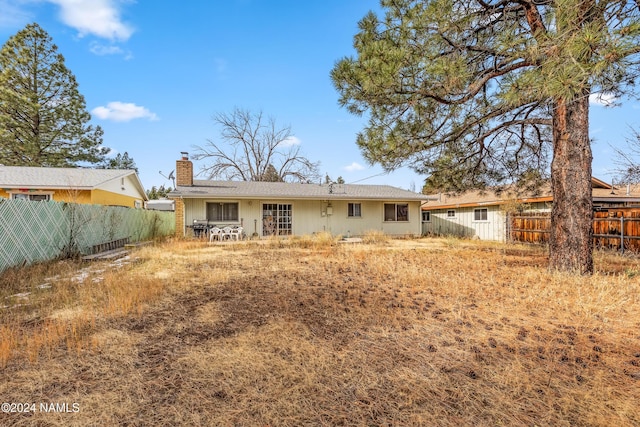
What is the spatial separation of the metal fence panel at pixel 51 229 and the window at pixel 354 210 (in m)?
10.4

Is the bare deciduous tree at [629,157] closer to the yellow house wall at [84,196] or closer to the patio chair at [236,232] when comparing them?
the patio chair at [236,232]

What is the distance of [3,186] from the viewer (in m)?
11.8

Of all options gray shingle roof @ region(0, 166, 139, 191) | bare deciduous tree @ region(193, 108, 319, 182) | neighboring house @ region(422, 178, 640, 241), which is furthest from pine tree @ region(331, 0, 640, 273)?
bare deciduous tree @ region(193, 108, 319, 182)

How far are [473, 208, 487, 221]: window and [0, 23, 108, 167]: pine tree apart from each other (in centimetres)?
2794

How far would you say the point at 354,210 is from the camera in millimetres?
16016

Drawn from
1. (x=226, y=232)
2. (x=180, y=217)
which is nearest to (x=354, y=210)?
(x=226, y=232)

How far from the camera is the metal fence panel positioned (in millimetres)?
5988

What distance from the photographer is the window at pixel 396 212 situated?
1652 cm

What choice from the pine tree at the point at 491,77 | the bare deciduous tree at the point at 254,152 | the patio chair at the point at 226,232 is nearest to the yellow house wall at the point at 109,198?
the patio chair at the point at 226,232

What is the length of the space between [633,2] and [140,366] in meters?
6.25

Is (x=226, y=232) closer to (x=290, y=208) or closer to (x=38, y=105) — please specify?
(x=290, y=208)

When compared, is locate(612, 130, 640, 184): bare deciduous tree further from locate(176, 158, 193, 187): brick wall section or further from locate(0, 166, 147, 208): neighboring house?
locate(0, 166, 147, 208): neighboring house

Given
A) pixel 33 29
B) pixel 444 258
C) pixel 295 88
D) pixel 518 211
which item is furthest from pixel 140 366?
pixel 33 29

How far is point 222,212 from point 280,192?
296 centimetres
